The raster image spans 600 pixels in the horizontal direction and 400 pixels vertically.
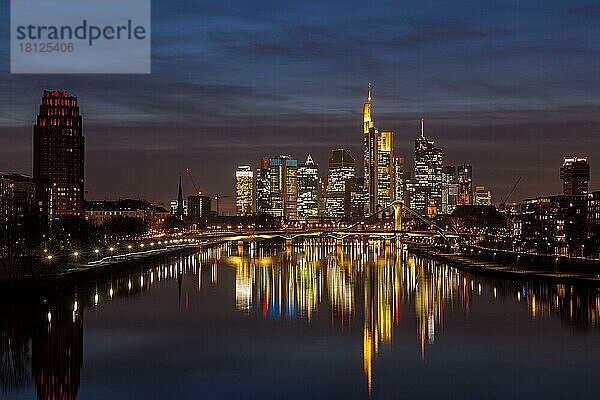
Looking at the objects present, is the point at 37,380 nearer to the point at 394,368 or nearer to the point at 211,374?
the point at 211,374

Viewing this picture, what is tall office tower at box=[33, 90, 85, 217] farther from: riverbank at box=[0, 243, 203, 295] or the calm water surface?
the calm water surface

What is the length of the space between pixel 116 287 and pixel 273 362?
21.8 m

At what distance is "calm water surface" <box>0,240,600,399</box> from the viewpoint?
838 inches

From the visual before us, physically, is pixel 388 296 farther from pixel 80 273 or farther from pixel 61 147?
pixel 61 147

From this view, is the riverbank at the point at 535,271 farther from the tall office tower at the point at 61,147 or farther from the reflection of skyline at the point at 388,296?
the tall office tower at the point at 61,147

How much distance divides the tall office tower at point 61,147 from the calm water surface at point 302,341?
8817 centimetres

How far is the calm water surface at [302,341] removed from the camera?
2130 centimetres

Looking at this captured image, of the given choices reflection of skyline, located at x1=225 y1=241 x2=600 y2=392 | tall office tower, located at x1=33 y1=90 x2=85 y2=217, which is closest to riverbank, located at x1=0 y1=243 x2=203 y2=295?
reflection of skyline, located at x1=225 y1=241 x2=600 y2=392

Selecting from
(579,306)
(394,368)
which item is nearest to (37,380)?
(394,368)

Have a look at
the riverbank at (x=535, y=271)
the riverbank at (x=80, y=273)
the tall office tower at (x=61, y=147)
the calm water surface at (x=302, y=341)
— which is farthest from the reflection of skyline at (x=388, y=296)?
the tall office tower at (x=61, y=147)

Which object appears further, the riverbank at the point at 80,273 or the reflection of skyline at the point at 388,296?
the riverbank at the point at 80,273

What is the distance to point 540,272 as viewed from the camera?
51.8 meters

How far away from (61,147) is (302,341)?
111 meters

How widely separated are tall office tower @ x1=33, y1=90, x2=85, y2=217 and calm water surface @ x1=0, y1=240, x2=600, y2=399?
88169mm
